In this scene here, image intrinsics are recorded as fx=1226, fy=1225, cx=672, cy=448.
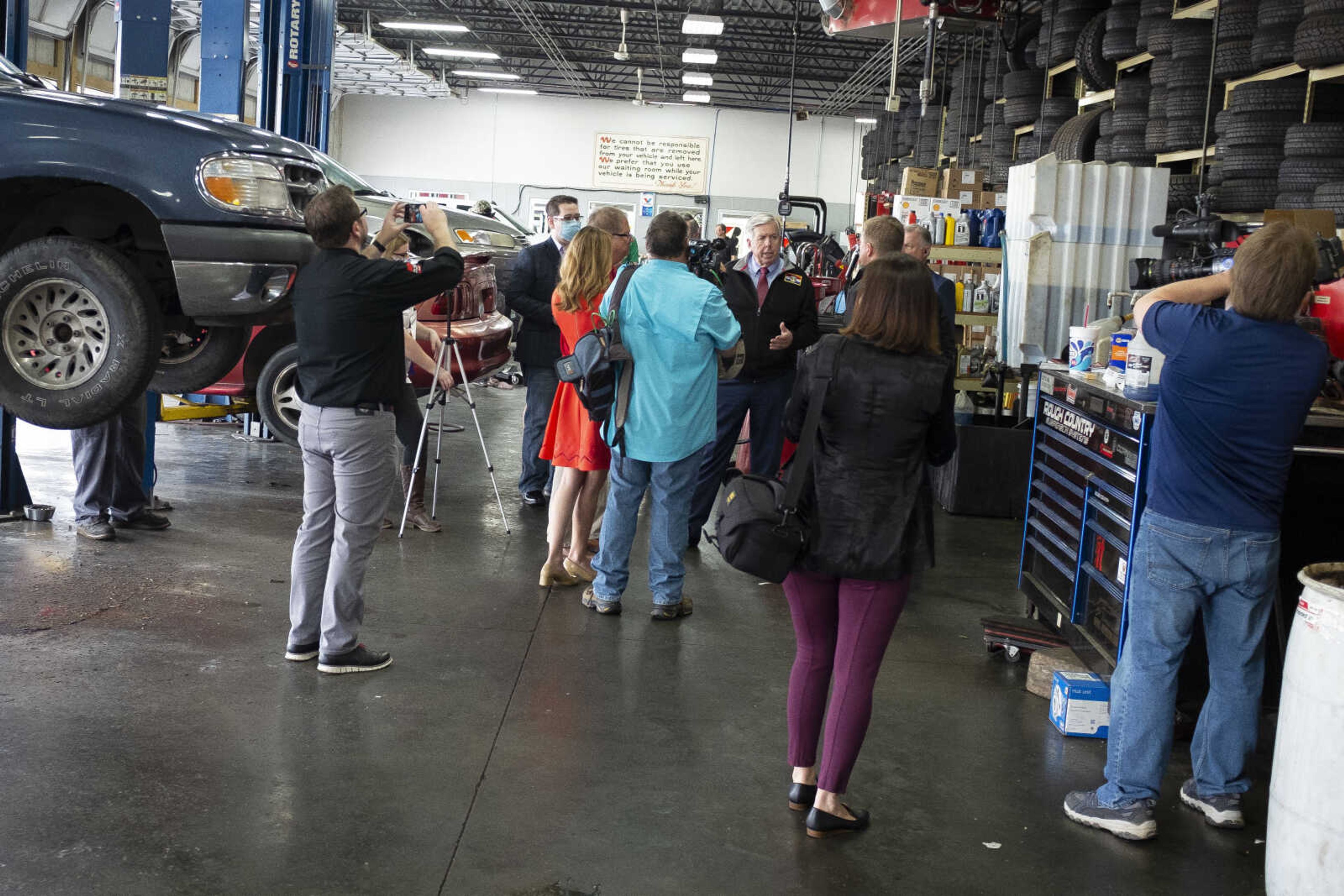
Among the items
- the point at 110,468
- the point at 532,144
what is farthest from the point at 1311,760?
the point at 532,144

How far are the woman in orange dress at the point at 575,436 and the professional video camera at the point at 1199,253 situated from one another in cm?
228

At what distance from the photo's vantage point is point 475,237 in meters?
11.3

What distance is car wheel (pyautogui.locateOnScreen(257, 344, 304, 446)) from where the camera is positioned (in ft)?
23.7

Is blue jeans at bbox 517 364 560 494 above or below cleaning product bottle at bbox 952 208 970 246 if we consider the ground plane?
below

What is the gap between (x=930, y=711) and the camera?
430 centimetres

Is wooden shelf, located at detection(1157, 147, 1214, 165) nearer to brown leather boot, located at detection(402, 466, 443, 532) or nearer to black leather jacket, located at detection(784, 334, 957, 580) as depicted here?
brown leather boot, located at detection(402, 466, 443, 532)

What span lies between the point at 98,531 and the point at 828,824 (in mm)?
4194

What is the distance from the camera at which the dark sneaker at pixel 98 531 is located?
5910 millimetres

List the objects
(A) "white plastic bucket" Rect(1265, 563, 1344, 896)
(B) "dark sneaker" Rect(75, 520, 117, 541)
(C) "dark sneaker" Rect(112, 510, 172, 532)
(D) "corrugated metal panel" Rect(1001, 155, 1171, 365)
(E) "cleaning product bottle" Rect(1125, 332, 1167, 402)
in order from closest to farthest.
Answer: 1. (A) "white plastic bucket" Rect(1265, 563, 1344, 896)
2. (E) "cleaning product bottle" Rect(1125, 332, 1167, 402)
3. (B) "dark sneaker" Rect(75, 520, 117, 541)
4. (C) "dark sneaker" Rect(112, 510, 172, 532)
5. (D) "corrugated metal panel" Rect(1001, 155, 1171, 365)

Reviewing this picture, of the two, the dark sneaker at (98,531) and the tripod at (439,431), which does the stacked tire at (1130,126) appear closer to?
the tripod at (439,431)

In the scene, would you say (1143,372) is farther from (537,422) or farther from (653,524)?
(537,422)

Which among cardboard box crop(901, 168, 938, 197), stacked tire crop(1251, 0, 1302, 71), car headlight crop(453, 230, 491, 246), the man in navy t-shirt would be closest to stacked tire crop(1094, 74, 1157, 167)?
stacked tire crop(1251, 0, 1302, 71)

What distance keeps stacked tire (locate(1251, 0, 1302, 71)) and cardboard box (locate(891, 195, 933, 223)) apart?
2603 millimetres

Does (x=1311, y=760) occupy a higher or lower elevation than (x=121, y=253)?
lower
